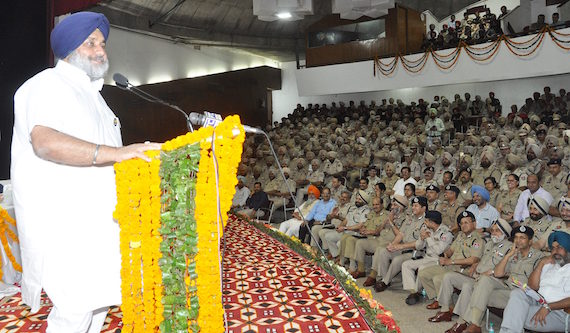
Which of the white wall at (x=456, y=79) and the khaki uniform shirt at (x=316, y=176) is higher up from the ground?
the white wall at (x=456, y=79)

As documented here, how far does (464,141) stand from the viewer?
884 cm

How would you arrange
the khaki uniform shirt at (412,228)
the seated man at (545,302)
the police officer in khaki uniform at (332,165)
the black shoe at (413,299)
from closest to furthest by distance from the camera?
the seated man at (545,302), the black shoe at (413,299), the khaki uniform shirt at (412,228), the police officer in khaki uniform at (332,165)

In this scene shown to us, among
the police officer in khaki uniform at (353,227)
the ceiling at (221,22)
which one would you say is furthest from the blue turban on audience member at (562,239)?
the ceiling at (221,22)

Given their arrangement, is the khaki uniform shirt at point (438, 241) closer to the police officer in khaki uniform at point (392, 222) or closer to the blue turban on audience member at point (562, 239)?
the police officer in khaki uniform at point (392, 222)

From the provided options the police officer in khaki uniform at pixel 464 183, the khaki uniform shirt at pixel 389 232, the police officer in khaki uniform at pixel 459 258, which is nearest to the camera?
the police officer in khaki uniform at pixel 459 258

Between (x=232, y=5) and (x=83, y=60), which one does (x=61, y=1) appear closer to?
(x=83, y=60)

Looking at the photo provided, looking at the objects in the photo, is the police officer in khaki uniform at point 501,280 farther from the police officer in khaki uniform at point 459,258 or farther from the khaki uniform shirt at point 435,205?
the khaki uniform shirt at point 435,205

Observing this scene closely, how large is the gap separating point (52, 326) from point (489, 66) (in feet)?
37.1

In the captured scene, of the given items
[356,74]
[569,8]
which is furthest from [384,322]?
[569,8]

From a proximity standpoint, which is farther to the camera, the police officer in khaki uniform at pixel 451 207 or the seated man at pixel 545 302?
the police officer in khaki uniform at pixel 451 207

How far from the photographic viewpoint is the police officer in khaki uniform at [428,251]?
4734 millimetres

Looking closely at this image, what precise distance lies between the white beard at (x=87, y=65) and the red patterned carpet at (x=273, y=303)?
57.4 inches

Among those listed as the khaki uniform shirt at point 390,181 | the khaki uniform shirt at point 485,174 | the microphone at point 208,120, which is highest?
the microphone at point 208,120

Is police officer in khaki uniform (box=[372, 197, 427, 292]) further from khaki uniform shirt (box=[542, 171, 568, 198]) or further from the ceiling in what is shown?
the ceiling
